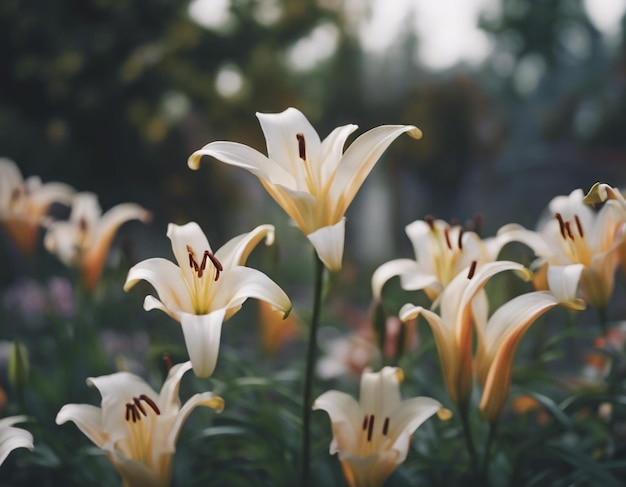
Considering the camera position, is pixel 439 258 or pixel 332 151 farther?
pixel 439 258

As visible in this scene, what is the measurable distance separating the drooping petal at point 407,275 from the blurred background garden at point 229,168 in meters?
0.24

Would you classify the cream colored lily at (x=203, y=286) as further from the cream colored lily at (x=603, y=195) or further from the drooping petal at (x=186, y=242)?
the cream colored lily at (x=603, y=195)

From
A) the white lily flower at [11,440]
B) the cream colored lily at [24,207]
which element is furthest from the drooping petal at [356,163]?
the cream colored lily at [24,207]

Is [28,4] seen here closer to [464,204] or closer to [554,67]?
[464,204]

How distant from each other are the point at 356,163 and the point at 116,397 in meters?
0.45

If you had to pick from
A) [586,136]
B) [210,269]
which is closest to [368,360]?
[210,269]

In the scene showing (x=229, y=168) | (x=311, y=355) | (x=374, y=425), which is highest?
(x=229, y=168)

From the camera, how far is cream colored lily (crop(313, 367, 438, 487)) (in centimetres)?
90

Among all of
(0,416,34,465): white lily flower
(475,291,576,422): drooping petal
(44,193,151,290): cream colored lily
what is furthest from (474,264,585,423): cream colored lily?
(44,193,151,290): cream colored lily

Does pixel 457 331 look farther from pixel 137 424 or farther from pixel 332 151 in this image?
pixel 137 424

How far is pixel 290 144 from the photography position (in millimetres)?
967

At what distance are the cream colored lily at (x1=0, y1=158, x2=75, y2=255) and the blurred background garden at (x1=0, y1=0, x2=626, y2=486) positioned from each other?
7cm

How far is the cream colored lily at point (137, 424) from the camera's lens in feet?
2.93

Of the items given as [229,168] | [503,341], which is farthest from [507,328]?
[229,168]
